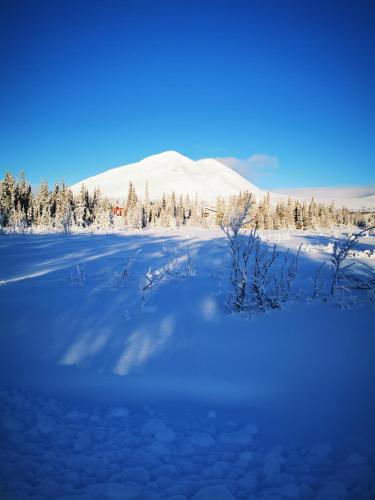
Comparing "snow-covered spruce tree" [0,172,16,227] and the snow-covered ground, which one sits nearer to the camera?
the snow-covered ground

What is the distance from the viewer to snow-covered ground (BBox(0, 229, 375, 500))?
6.02 ft

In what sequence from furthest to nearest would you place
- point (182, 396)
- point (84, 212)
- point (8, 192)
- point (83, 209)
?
1. point (84, 212)
2. point (83, 209)
3. point (8, 192)
4. point (182, 396)

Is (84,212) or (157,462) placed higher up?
(84,212)

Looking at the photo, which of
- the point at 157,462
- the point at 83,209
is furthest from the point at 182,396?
the point at 83,209

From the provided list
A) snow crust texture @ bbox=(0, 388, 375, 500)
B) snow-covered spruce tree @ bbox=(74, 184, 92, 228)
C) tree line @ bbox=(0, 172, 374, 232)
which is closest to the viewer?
snow crust texture @ bbox=(0, 388, 375, 500)

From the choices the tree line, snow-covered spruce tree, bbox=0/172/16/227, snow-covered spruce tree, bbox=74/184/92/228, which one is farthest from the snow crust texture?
snow-covered spruce tree, bbox=0/172/16/227

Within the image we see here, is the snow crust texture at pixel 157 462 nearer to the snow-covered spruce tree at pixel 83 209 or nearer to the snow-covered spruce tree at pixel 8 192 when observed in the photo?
the snow-covered spruce tree at pixel 83 209

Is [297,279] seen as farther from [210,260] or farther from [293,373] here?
[293,373]

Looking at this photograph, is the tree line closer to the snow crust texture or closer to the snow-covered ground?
the snow-covered ground

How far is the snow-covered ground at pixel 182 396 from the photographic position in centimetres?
184

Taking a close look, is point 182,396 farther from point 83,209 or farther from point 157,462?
point 83,209

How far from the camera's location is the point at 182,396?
2783mm

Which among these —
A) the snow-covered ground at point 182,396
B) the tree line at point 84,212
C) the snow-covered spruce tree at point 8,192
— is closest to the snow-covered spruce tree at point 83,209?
the tree line at point 84,212

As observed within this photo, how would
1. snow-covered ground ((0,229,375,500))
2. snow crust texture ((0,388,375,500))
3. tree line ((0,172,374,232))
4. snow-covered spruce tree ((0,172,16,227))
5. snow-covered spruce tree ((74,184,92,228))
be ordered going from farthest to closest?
snow-covered spruce tree ((74,184,92,228)) < snow-covered spruce tree ((0,172,16,227)) < tree line ((0,172,374,232)) < snow-covered ground ((0,229,375,500)) < snow crust texture ((0,388,375,500))
